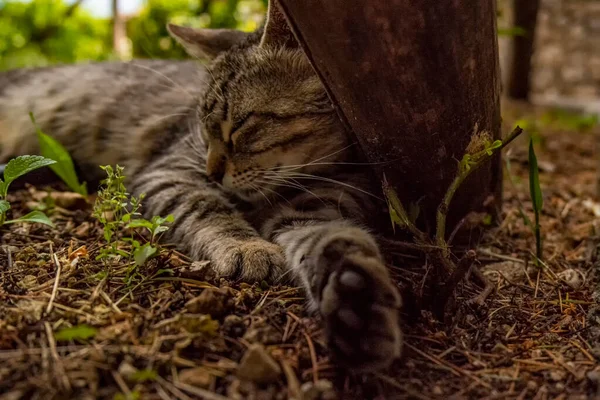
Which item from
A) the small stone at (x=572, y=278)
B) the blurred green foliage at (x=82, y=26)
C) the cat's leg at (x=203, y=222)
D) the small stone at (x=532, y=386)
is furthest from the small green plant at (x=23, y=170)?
the blurred green foliage at (x=82, y=26)

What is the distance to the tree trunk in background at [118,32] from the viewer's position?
5.60 meters

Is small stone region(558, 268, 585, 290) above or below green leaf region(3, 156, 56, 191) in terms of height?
below

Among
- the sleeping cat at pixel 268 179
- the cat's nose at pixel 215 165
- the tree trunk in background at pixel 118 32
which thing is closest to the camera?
the sleeping cat at pixel 268 179

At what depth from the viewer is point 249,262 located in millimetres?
1764

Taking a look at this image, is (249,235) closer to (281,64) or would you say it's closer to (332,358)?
(281,64)

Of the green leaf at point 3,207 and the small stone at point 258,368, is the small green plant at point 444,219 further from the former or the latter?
the green leaf at point 3,207

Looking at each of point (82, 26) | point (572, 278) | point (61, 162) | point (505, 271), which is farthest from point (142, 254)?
point (82, 26)

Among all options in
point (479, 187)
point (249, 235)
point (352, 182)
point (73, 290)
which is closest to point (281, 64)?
point (352, 182)

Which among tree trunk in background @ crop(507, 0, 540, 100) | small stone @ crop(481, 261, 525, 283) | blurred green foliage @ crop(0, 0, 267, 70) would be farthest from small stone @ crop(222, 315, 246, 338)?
blurred green foliage @ crop(0, 0, 267, 70)

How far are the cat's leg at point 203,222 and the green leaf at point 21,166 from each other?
1.86 feet

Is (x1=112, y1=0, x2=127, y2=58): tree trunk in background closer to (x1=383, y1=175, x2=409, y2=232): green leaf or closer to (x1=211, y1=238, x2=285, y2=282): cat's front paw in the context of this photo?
(x1=211, y1=238, x2=285, y2=282): cat's front paw

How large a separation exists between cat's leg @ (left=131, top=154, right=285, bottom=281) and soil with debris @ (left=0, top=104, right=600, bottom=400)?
9cm

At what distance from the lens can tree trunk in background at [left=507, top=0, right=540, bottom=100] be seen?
3.87m

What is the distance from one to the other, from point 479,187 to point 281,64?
0.86 meters
